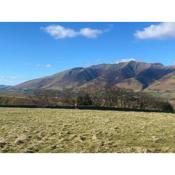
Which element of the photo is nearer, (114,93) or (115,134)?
(115,134)
